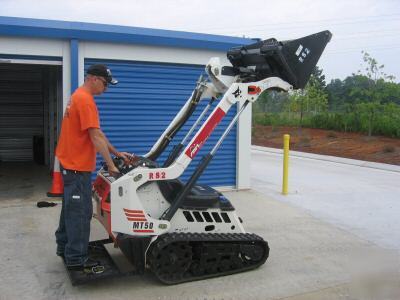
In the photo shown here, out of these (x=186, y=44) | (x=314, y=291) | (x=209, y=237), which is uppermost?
(x=186, y=44)

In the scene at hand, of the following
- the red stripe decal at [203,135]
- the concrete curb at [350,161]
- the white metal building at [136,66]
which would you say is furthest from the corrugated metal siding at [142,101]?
the concrete curb at [350,161]

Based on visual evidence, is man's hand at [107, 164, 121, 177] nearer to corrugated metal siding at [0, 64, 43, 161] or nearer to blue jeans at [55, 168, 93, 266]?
blue jeans at [55, 168, 93, 266]

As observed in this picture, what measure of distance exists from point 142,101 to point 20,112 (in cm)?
726

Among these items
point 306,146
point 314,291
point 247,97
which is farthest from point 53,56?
point 306,146

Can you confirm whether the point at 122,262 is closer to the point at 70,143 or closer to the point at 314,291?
the point at 70,143

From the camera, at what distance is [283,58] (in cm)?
479

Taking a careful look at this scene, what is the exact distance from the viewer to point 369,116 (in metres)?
21.8

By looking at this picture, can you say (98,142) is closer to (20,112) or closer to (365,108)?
(20,112)

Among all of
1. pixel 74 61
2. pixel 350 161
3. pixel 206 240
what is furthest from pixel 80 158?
pixel 350 161

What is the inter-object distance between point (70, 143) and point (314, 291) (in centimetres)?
276

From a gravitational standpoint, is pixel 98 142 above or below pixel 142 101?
below

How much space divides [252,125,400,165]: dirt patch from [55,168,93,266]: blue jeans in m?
12.9

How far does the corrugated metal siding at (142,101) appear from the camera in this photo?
852cm

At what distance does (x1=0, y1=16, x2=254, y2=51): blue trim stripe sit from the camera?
7.70 metres
